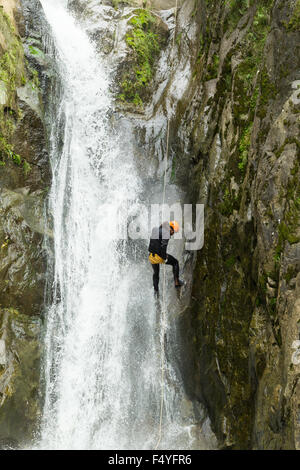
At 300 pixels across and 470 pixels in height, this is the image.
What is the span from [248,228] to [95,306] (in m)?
4.14

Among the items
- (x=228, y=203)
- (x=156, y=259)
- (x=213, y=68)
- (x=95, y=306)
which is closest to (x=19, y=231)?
(x=95, y=306)

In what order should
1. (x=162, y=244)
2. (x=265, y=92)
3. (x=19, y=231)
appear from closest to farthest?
(x=265, y=92) < (x=162, y=244) < (x=19, y=231)

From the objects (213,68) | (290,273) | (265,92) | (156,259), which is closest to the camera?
(290,273)

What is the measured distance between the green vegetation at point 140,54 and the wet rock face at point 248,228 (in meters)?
2.63

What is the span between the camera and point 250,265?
5320mm

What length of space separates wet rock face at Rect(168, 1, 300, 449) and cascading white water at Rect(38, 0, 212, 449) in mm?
1079

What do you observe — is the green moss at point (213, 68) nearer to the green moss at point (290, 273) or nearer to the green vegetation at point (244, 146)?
→ the green vegetation at point (244, 146)

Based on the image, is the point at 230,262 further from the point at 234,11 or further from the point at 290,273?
the point at 234,11

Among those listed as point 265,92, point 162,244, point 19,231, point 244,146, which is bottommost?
point 162,244

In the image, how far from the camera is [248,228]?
17.7 feet

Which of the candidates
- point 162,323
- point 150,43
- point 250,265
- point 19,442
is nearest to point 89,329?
point 162,323

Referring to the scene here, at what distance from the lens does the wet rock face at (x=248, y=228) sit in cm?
433

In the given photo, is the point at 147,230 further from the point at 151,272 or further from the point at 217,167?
the point at 217,167

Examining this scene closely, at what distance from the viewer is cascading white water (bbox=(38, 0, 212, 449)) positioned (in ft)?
23.3
